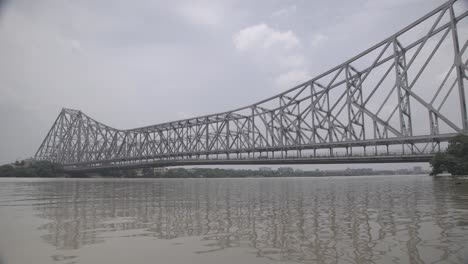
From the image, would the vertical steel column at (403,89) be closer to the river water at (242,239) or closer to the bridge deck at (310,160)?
the bridge deck at (310,160)

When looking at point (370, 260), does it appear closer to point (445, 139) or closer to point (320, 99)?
point (445, 139)

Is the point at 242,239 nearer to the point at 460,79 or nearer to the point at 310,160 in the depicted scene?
the point at 460,79

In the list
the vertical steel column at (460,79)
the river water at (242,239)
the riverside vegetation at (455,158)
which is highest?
the vertical steel column at (460,79)

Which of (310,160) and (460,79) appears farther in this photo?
(310,160)

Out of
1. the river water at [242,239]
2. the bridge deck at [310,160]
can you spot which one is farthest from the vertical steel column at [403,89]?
the river water at [242,239]

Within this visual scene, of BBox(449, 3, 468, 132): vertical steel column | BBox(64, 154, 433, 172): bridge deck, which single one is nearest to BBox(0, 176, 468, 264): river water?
BBox(449, 3, 468, 132): vertical steel column

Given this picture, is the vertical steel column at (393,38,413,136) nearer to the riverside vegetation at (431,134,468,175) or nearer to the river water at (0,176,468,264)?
the riverside vegetation at (431,134,468,175)

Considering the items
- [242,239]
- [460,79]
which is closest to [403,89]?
[460,79]

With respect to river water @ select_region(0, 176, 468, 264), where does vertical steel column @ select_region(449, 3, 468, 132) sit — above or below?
above

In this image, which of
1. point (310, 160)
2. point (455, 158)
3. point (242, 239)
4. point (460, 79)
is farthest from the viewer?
point (310, 160)

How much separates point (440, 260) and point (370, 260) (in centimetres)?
109

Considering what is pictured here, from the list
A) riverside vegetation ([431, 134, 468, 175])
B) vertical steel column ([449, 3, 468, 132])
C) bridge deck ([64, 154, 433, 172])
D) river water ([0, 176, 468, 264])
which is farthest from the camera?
bridge deck ([64, 154, 433, 172])

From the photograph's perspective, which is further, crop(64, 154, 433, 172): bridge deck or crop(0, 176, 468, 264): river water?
crop(64, 154, 433, 172): bridge deck

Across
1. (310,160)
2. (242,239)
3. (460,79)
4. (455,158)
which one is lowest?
(242,239)
